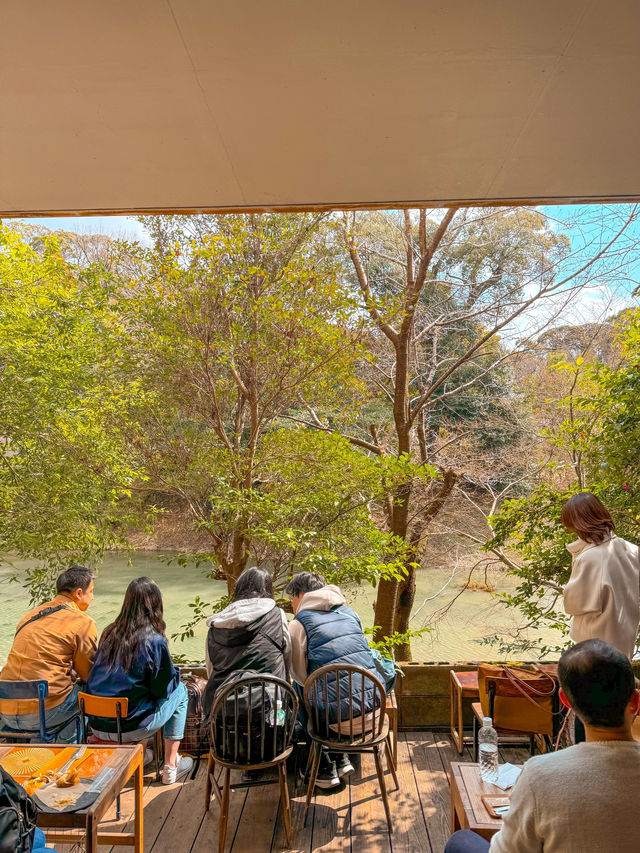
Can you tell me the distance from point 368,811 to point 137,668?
4.09 feet

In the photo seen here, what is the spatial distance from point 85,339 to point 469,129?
3.88m

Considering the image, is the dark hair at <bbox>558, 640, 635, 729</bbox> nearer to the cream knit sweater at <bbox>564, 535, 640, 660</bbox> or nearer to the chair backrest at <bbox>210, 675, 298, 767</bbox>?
the cream knit sweater at <bbox>564, 535, 640, 660</bbox>

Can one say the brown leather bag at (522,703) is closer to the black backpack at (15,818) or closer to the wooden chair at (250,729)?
the wooden chair at (250,729)

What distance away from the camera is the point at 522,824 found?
1235mm

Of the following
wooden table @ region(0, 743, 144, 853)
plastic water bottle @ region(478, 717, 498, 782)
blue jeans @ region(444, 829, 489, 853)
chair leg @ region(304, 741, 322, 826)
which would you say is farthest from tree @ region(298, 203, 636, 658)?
blue jeans @ region(444, 829, 489, 853)

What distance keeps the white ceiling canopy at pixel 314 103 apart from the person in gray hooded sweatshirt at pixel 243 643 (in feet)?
5.63

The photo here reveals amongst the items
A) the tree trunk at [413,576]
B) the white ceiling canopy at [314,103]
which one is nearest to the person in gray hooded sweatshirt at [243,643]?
the white ceiling canopy at [314,103]

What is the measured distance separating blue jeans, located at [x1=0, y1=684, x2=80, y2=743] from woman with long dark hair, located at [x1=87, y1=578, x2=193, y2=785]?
17 cm

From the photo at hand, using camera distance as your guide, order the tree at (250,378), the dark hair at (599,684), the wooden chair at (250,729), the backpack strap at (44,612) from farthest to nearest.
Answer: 1. the tree at (250,378)
2. the backpack strap at (44,612)
3. the wooden chair at (250,729)
4. the dark hair at (599,684)

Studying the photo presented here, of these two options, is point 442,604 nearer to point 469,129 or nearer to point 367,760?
point 367,760

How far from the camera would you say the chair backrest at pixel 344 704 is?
2496 mm

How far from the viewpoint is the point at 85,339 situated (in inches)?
185

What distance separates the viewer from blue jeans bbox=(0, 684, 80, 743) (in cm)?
258

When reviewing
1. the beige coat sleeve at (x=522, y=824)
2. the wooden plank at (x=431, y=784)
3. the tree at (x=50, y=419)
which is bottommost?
the wooden plank at (x=431, y=784)
